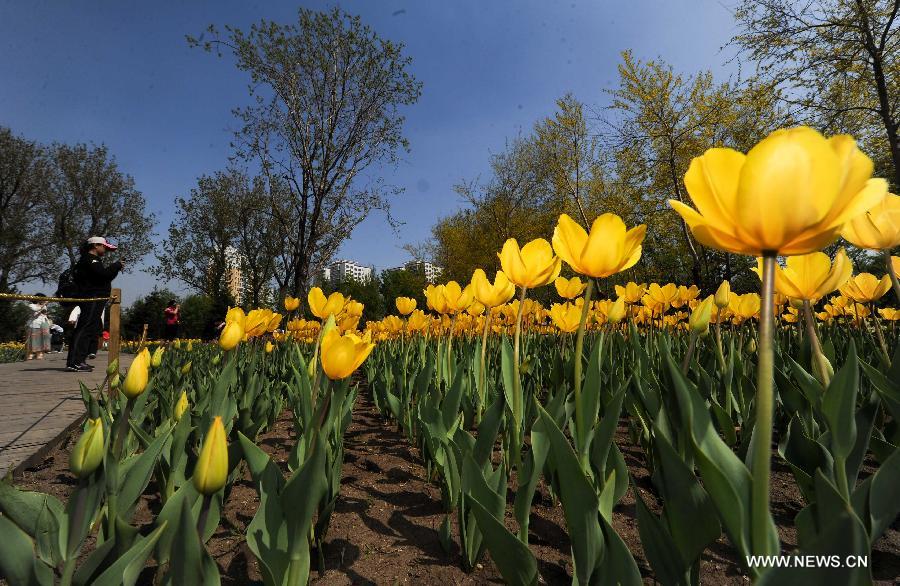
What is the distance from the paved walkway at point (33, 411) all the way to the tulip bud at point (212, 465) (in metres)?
1.74

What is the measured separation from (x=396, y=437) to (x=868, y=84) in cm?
1742

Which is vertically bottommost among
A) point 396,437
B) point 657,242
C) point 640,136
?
point 396,437

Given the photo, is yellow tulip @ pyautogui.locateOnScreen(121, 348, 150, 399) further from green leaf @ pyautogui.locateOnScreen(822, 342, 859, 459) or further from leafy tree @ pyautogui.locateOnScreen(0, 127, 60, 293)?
leafy tree @ pyautogui.locateOnScreen(0, 127, 60, 293)

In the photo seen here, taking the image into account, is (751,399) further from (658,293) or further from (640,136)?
(640,136)

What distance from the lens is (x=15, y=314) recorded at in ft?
77.7

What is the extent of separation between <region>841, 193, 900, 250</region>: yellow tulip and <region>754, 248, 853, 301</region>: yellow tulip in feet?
0.22

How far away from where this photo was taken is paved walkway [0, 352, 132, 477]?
2.48 m

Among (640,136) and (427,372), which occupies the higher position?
(640,136)

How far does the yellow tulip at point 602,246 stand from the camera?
124cm

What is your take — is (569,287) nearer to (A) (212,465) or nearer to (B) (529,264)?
(B) (529,264)

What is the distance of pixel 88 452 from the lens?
2.95 ft

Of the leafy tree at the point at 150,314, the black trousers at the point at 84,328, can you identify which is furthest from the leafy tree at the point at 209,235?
the black trousers at the point at 84,328

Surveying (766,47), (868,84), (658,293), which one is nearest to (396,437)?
(658,293)

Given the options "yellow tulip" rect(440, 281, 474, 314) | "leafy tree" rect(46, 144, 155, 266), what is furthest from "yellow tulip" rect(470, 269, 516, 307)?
"leafy tree" rect(46, 144, 155, 266)
